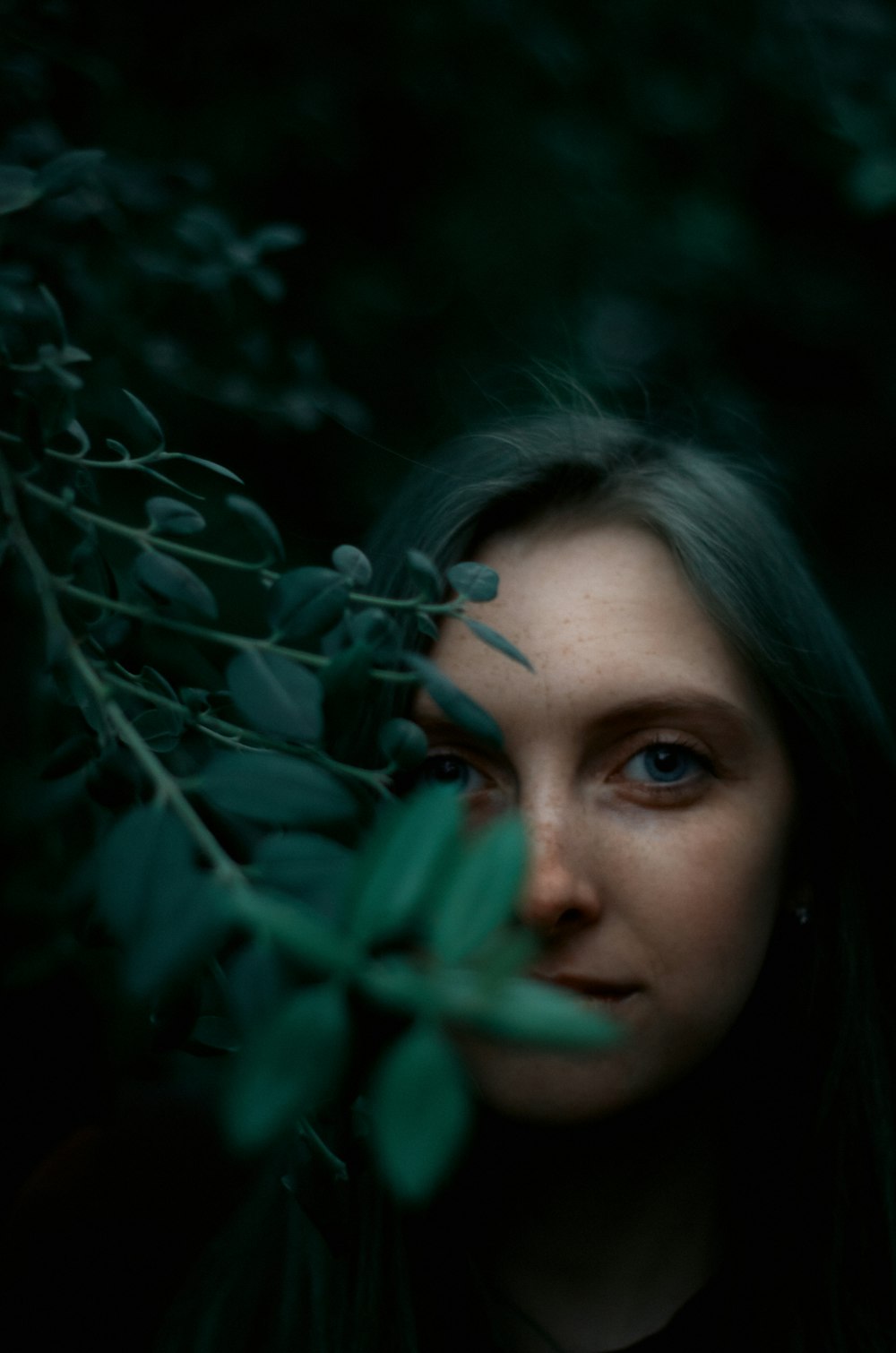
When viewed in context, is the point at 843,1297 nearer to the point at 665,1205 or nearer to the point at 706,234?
the point at 665,1205

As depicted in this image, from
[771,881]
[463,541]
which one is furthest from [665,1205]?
[463,541]

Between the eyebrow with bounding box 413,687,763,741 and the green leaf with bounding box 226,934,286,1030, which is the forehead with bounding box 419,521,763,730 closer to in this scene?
the eyebrow with bounding box 413,687,763,741

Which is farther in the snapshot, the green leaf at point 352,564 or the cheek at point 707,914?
the cheek at point 707,914

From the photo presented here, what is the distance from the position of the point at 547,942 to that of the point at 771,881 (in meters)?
0.24

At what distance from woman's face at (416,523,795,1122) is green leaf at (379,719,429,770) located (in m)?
0.20

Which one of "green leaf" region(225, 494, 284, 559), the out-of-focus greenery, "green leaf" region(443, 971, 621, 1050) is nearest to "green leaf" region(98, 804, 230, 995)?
"green leaf" region(443, 971, 621, 1050)

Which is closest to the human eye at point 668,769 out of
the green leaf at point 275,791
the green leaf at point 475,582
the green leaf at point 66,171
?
the green leaf at point 475,582

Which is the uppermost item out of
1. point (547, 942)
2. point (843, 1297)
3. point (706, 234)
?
point (706, 234)

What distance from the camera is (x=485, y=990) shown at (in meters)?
0.30

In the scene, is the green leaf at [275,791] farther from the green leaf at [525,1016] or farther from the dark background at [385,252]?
the dark background at [385,252]

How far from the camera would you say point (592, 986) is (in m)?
0.88

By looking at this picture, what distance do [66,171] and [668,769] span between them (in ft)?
2.11

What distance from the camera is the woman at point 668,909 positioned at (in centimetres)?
90

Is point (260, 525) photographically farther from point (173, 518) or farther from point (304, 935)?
point (304, 935)
